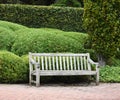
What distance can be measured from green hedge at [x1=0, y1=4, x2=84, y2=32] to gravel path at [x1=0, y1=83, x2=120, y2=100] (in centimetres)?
777

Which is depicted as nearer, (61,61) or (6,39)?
(61,61)

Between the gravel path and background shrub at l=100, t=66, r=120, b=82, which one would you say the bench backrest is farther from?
the gravel path

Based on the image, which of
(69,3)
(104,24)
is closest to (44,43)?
(104,24)

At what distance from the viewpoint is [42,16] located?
68.1 feet

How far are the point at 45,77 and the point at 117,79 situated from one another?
8.08 ft

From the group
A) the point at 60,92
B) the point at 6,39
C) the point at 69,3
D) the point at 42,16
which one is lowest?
the point at 60,92

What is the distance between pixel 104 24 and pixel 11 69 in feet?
14.2

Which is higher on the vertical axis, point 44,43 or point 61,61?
point 44,43

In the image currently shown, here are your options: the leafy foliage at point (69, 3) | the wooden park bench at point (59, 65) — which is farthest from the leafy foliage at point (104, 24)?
the leafy foliage at point (69, 3)

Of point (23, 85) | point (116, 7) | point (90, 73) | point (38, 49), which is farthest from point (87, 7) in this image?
point (23, 85)

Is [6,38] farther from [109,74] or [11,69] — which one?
[109,74]

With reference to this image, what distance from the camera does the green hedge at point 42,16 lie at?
67.5 ft

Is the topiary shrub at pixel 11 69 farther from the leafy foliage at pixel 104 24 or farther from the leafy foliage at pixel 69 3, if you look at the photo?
the leafy foliage at pixel 69 3

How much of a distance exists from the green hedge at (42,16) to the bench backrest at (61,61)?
666 cm
